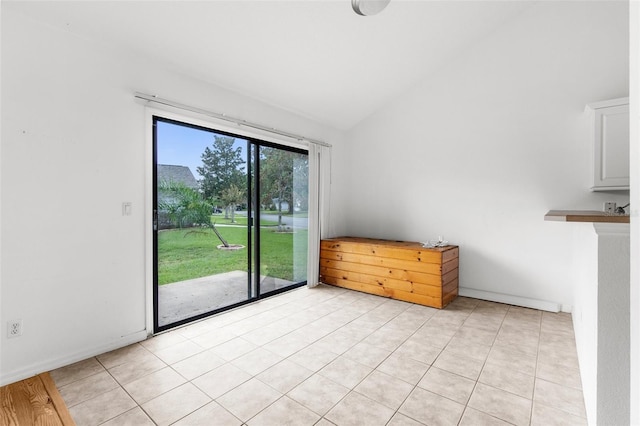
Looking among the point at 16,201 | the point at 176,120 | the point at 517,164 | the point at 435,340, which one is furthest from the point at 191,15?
the point at 517,164

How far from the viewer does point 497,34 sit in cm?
374

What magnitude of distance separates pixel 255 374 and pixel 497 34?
14.6 ft

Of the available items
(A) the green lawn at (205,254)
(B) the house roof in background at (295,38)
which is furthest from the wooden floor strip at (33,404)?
(B) the house roof in background at (295,38)

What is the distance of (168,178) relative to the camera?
2973 millimetres

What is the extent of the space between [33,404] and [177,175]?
76.5 inches

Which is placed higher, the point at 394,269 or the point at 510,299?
the point at 394,269

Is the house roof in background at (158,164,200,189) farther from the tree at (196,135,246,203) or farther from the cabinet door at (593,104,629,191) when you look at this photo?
the cabinet door at (593,104,629,191)

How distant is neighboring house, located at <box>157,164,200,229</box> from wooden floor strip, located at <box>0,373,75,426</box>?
53.9 inches

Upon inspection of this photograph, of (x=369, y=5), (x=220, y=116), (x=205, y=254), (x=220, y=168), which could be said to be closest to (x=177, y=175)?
(x=220, y=168)

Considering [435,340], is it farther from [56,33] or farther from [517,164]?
[56,33]

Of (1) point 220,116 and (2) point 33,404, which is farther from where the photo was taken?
(1) point 220,116
